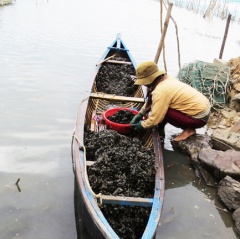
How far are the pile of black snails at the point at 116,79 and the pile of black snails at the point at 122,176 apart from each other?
2473mm

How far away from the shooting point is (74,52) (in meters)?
11.3

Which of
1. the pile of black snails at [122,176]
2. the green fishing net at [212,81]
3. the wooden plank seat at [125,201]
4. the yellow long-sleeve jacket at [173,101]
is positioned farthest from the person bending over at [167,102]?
the green fishing net at [212,81]

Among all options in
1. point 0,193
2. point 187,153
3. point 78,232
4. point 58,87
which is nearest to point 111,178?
point 78,232

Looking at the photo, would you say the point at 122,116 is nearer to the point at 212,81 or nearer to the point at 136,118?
the point at 136,118

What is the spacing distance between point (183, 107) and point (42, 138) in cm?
261

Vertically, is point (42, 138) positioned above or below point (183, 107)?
below

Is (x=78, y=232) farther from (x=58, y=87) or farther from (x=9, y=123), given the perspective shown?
(x=58, y=87)

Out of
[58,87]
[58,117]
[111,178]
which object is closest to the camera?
[111,178]

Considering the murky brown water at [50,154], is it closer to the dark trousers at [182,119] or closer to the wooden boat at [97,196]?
the wooden boat at [97,196]

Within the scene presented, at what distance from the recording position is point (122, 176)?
3281 mm

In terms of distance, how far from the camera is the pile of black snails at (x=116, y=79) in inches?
244

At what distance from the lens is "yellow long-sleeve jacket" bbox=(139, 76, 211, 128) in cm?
412

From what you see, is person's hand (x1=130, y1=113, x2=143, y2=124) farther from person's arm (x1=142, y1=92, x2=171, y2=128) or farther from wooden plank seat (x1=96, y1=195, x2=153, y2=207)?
wooden plank seat (x1=96, y1=195, x2=153, y2=207)

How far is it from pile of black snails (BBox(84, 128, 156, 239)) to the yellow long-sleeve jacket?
552 mm
